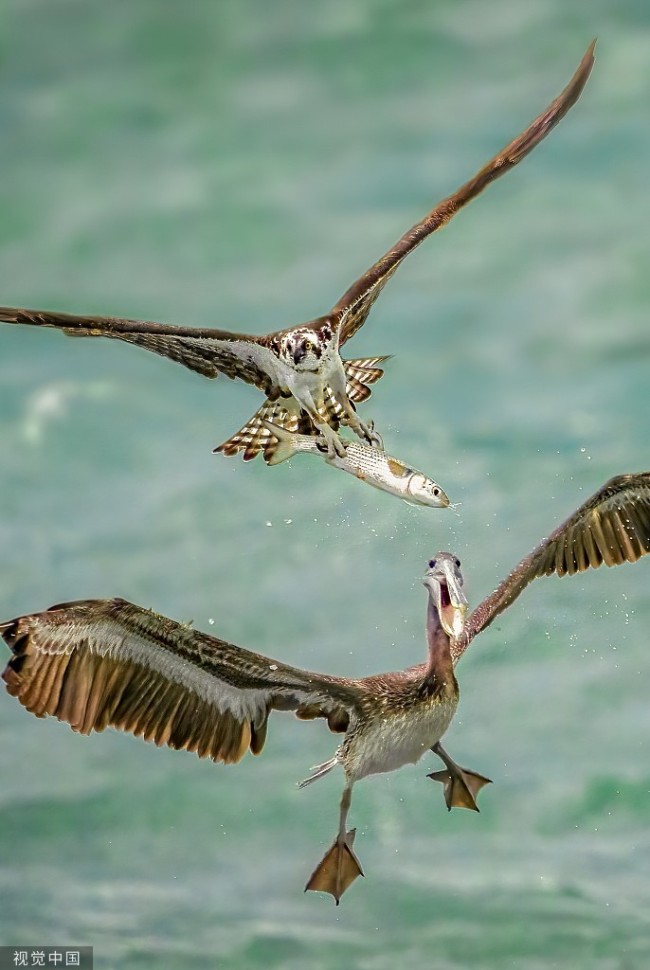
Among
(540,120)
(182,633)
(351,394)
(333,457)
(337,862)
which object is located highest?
(540,120)

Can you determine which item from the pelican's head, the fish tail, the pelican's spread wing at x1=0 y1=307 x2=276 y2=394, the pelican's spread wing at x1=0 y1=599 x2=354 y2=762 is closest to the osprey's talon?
the fish tail

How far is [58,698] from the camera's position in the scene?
518 inches

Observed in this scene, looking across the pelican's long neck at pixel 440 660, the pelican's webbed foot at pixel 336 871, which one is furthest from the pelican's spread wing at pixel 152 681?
the pelican's webbed foot at pixel 336 871

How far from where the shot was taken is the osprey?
1598 cm

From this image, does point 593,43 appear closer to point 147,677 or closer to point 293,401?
point 293,401

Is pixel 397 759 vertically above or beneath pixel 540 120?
beneath

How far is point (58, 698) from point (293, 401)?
4.34 metres

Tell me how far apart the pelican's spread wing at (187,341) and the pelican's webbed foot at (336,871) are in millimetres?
4221

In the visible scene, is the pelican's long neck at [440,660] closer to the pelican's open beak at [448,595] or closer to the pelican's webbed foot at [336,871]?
the pelican's open beak at [448,595]

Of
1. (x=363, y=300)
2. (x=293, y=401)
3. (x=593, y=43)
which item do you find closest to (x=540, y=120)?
(x=593, y=43)

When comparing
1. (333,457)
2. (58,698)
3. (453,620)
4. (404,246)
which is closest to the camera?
(58,698)

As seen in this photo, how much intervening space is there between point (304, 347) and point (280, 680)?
317 centimetres

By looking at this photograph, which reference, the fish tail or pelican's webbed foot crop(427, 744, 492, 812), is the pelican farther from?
the fish tail

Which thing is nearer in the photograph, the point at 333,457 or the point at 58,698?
the point at 58,698
